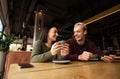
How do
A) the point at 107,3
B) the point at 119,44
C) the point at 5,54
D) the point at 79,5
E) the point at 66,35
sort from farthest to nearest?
the point at 66,35 < the point at 119,44 < the point at 79,5 < the point at 107,3 < the point at 5,54

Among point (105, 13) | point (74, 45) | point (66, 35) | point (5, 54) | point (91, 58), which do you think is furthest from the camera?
point (66, 35)

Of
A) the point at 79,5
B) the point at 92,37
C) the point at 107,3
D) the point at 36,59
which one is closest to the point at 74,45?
the point at 36,59

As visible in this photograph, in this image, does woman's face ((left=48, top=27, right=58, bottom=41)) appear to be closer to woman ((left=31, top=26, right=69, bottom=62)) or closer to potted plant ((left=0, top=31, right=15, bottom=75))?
woman ((left=31, top=26, right=69, bottom=62))

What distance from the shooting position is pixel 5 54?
2322mm

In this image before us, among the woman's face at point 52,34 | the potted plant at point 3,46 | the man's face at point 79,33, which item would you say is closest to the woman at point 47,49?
the woman's face at point 52,34

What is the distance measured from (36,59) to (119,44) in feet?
16.8

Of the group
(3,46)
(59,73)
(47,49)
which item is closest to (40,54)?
(47,49)

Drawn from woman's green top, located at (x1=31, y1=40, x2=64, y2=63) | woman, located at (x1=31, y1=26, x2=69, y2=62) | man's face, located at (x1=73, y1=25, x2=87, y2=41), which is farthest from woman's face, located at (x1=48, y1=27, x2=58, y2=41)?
man's face, located at (x1=73, y1=25, x2=87, y2=41)

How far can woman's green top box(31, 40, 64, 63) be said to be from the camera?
1.18 m

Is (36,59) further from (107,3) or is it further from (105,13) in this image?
(105,13)

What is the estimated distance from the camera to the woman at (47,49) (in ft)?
3.58

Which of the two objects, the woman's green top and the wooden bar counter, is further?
the woman's green top

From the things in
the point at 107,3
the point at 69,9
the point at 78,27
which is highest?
the point at 69,9

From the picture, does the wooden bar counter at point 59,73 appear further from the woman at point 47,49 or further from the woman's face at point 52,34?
the woman's face at point 52,34
